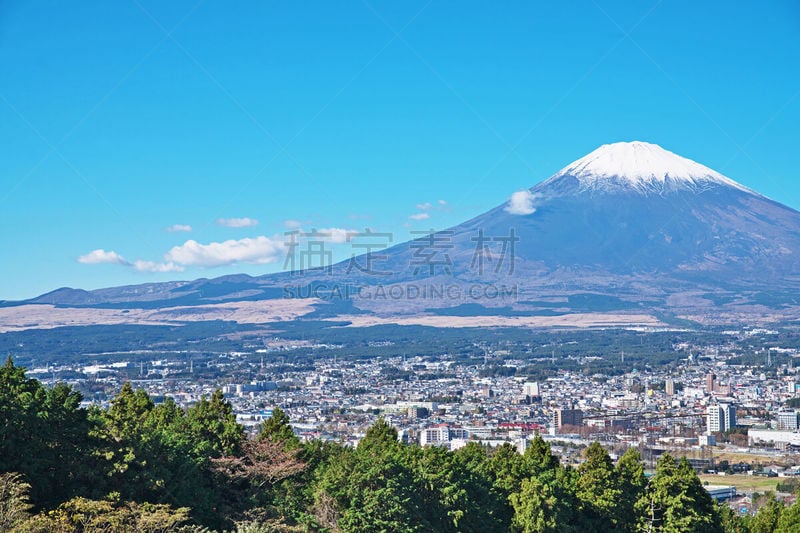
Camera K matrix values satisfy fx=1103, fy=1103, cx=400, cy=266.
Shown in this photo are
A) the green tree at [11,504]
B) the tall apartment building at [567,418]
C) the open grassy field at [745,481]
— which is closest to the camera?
the green tree at [11,504]

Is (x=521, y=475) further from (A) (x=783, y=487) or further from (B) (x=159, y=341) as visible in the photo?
(B) (x=159, y=341)

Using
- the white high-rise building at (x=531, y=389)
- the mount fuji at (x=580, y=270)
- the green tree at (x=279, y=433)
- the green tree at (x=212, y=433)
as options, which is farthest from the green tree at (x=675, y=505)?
the mount fuji at (x=580, y=270)

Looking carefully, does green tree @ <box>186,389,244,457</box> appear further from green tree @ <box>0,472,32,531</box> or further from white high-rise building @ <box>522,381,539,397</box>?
white high-rise building @ <box>522,381,539,397</box>

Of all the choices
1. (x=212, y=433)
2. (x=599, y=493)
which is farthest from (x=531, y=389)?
(x=212, y=433)

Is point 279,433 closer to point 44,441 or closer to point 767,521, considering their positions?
point 44,441

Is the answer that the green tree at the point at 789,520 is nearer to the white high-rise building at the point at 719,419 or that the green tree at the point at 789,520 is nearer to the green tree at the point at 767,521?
the green tree at the point at 767,521

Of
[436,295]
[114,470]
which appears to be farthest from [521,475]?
[436,295]
